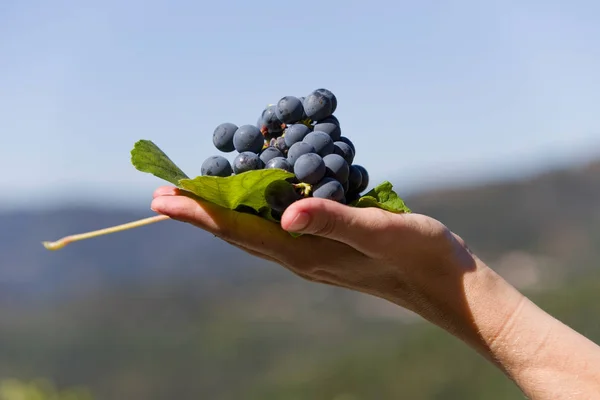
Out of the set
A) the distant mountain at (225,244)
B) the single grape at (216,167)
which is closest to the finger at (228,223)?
the single grape at (216,167)

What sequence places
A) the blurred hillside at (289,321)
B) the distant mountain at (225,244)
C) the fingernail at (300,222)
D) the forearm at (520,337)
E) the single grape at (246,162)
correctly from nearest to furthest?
the fingernail at (300,222) < the single grape at (246,162) < the forearm at (520,337) < the blurred hillside at (289,321) < the distant mountain at (225,244)

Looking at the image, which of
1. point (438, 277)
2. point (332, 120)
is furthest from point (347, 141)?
point (438, 277)

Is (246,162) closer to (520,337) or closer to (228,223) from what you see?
(228,223)

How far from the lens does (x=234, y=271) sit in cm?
7756

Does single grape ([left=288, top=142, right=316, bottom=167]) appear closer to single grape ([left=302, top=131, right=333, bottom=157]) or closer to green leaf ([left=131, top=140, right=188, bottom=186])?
single grape ([left=302, top=131, right=333, bottom=157])

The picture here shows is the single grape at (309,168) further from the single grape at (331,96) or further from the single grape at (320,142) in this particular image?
the single grape at (331,96)

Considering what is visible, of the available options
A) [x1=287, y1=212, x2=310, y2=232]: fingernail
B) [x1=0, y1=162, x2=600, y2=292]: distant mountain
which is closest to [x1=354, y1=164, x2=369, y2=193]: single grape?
[x1=287, y1=212, x2=310, y2=232]: fingernail

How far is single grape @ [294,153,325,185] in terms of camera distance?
6.34 feet

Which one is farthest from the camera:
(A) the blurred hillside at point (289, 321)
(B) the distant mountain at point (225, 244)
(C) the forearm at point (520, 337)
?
(B) the distant mountain at point (225, 244)

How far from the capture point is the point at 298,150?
2016 millimetres

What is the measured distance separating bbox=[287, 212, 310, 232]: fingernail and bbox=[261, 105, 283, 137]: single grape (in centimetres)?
58

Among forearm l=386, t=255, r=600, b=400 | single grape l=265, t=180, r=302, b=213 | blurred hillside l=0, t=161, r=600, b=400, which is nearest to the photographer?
single grape l=265, t=180, r=302, b=213

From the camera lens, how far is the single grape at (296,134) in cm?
212

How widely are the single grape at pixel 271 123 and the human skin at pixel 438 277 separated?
1.19 feet
